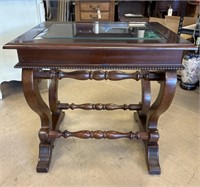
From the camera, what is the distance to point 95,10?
8.17 feet

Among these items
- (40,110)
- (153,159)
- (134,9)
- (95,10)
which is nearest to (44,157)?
(40,110)

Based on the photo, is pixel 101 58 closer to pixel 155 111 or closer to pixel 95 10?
pixel 155 111

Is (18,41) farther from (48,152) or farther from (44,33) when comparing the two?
(48,152)

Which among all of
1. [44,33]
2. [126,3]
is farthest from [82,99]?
[126,3]

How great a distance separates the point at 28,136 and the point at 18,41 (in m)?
0.71

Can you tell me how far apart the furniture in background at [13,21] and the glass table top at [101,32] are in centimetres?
58

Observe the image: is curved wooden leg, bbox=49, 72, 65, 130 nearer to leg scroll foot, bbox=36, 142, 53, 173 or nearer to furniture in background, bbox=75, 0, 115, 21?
leg scroll foot, bbox=36, 142, 53, 173

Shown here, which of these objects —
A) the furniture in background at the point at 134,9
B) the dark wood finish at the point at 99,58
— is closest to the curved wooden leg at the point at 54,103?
the dark wood finish at the point at 99,58

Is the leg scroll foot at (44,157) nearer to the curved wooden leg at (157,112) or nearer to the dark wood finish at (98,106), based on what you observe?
the dark wood finish at (98,106)

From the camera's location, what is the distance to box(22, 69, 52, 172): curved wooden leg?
95 cm

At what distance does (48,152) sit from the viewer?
1.17 metres

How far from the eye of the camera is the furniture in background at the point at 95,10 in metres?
2.47

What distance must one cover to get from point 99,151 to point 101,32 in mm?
693

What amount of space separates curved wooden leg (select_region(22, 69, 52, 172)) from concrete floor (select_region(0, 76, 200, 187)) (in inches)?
2.1
